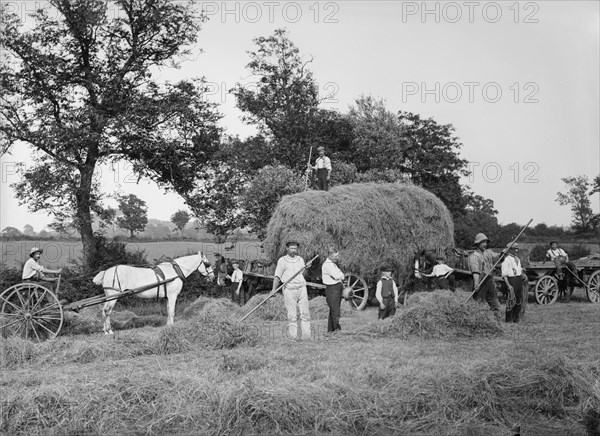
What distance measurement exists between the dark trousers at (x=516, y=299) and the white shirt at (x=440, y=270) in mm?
3470

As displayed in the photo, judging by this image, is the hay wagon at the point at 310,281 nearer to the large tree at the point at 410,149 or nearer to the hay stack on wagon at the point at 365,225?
the hay stack on wagon at the point at 365,225

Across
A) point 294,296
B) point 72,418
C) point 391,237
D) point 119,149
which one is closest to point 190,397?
point 72,418

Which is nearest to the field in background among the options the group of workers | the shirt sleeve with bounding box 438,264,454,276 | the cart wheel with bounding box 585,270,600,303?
the cart wheel with bounding box 585,270,600,303

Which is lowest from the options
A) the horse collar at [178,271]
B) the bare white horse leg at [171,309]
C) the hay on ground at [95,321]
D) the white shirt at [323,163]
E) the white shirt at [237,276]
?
the hay on ground at [95,321]

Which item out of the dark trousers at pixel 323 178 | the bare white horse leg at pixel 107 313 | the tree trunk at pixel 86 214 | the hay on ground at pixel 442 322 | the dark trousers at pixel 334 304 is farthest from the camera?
the tree trunk at pixel 86 214

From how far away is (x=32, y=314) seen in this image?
1267cm

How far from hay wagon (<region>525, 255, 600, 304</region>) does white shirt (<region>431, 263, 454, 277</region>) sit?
286 centimetres

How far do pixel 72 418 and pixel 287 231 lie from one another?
10792 millimetres

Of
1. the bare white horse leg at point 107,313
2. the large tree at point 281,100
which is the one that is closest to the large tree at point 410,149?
the large tree at point 281,100

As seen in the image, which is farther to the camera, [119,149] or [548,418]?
[119,149]

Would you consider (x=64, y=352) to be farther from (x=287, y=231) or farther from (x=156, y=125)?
(x=156, y=125)

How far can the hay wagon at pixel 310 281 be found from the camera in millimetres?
18672

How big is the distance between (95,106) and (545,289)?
14251 mm

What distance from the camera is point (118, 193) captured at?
942 inches
